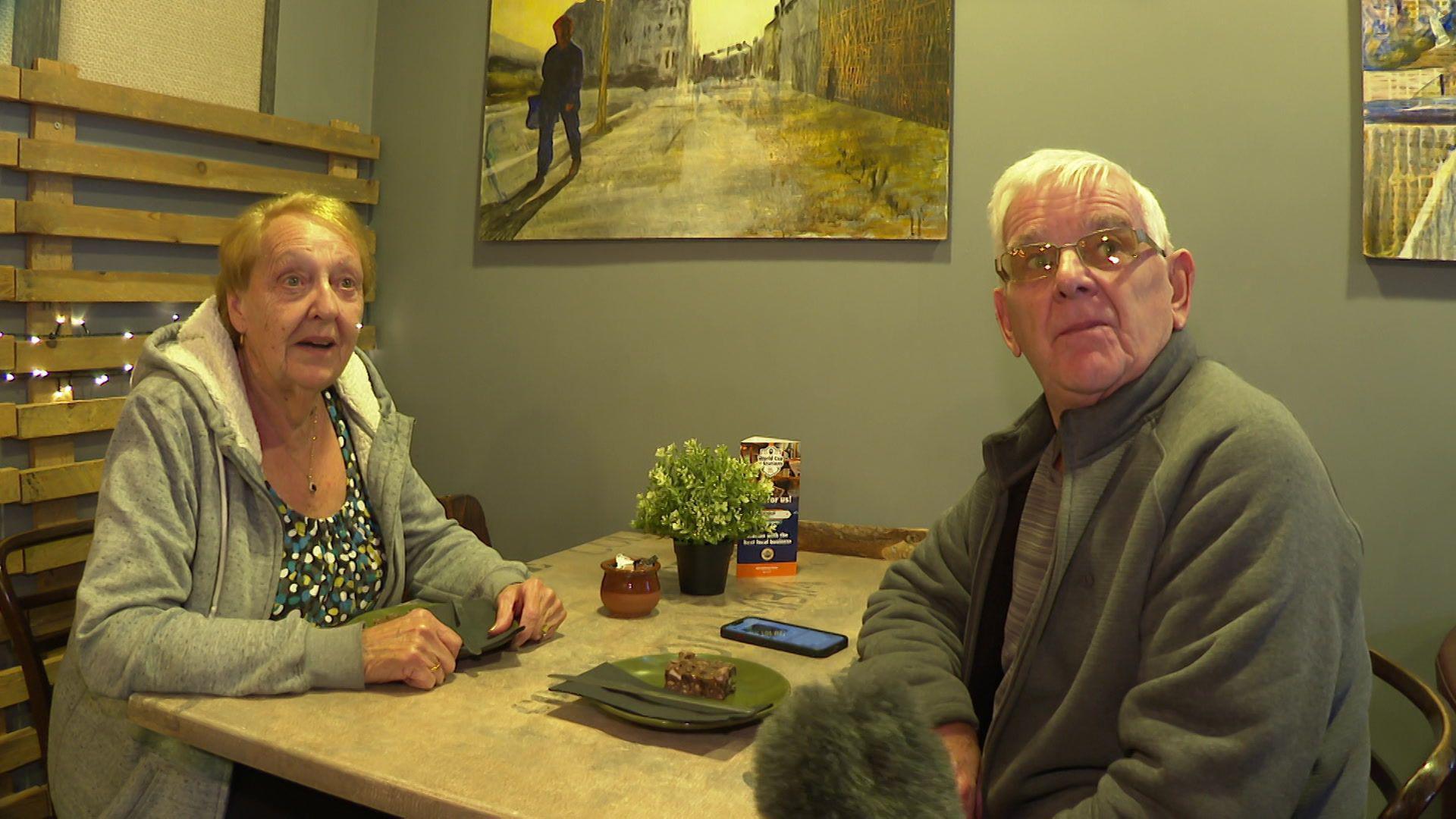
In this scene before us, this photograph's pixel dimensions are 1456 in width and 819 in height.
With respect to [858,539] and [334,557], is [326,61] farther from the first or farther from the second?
[858,539]

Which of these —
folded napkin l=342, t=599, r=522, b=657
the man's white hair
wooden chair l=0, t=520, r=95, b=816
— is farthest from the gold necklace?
the man's white hair

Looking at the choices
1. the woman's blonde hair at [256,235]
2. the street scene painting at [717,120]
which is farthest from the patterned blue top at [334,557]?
the street scene painting at [717,120]

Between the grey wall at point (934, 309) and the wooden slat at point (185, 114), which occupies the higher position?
the wooden slat at point (185, 114)

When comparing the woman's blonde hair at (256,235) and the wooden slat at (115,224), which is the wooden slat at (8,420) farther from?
the woman's blonde hair at (256,235)

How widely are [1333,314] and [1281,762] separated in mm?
1600

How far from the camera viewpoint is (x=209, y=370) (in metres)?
1.84

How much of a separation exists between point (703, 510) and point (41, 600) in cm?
158

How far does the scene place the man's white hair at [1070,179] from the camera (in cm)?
141

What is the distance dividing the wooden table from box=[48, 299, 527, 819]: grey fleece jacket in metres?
0.05

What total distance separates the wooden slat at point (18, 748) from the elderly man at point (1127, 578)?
7.29 feet

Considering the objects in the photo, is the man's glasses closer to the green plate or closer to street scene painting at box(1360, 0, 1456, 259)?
the green plate

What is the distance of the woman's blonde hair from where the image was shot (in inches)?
76.8

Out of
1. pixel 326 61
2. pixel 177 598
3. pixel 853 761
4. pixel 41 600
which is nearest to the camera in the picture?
pixel 853 761

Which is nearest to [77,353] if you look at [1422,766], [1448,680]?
[1422,766]
